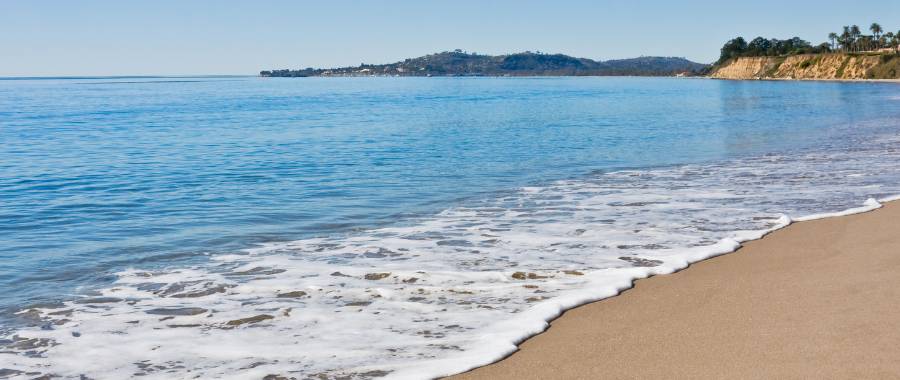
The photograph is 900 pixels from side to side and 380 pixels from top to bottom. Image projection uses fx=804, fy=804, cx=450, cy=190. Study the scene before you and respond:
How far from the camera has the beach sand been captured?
5.23m

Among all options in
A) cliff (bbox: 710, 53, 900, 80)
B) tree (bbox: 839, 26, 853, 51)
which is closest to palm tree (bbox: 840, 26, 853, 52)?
tree (bbox: 839, 26, 853, 51)

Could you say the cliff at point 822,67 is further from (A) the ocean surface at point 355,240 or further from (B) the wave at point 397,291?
(B) the wave at point 397,291

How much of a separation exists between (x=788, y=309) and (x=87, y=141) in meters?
30.7

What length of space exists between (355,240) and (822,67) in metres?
162

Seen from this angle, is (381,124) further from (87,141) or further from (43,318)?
(43,318)

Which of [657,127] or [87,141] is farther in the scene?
[657,127]

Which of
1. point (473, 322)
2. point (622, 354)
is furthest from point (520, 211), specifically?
point (622, 354)

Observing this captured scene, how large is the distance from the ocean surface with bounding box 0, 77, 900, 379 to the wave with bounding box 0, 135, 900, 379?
32 mm

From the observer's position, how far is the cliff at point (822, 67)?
433ft

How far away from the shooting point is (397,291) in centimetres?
776

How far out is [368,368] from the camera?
5613 mm

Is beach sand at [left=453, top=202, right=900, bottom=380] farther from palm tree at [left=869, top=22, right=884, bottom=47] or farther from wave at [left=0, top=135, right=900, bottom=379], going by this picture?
palm tree at [left=869, top=22, right=884, bottom=47]

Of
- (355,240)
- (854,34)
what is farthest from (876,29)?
(355,240)

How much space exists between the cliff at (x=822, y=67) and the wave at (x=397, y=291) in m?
133
